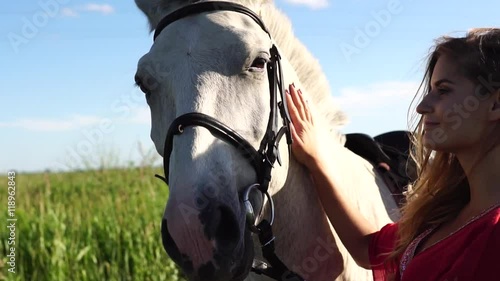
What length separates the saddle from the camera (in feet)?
9.90

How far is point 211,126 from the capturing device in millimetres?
1870

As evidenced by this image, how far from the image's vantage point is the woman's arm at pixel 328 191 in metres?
2.30

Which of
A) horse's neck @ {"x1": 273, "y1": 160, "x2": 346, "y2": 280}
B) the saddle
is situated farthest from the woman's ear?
the saddle

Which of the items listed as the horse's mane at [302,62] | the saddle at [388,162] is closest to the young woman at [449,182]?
the horse's mane at [302,62]

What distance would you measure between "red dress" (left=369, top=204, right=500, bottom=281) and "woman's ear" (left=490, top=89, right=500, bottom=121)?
291 millimetres

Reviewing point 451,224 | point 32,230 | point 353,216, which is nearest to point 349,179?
point 353,216

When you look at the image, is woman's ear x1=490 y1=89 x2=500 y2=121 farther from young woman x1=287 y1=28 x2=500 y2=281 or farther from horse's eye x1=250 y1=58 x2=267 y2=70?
horse's eye x1=250 y1=58 x2=267 y2=70

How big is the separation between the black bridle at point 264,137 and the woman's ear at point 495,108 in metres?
0.81

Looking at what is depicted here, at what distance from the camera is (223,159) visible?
6.13ft

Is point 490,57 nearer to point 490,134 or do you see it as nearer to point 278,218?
point 490,134

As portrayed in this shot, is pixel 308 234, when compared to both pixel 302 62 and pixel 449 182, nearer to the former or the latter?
pixel 449 182

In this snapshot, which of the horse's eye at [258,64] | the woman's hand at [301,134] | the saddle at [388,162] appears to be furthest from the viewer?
the saddle at [388,162]

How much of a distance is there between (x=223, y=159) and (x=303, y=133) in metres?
0.56

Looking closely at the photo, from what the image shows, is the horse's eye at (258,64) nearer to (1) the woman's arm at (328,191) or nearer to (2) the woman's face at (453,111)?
(1) the woman's arm at (328,191)
